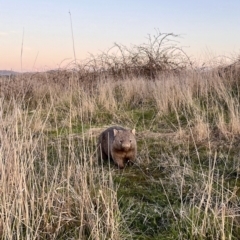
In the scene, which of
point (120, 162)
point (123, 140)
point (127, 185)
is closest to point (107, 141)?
point (123, 140)

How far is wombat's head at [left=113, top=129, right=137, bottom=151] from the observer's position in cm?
517

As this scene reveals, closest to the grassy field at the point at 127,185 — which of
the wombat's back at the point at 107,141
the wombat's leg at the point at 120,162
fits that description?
the wombat's leg at the point at 120,162

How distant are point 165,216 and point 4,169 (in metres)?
1.37

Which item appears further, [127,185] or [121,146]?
[121,146]

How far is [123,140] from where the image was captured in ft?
17.1

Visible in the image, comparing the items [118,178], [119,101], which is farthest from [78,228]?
[119,101]

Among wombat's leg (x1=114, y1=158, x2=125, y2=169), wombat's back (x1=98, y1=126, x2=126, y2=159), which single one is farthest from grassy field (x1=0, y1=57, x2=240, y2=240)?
wombat's back (x1=98, y1=126, x2=126, y2=159)

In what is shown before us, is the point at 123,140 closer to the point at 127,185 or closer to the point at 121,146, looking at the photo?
the point at 121,146

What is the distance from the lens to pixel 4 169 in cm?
326

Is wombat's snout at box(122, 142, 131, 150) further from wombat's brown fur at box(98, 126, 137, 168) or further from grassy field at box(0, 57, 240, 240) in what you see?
grassy field at box(0, 57, 240, 240)

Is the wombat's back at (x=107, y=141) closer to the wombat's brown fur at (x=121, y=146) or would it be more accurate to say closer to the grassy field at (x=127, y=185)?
the wombat's brown fur at (x=121, y=146)

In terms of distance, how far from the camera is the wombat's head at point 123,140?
5.17 m

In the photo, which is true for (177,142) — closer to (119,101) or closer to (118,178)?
(118,178)

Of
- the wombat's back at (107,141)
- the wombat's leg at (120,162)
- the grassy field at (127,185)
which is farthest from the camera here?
the wombat's back at (107,141)
